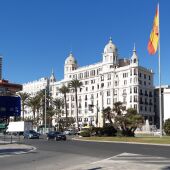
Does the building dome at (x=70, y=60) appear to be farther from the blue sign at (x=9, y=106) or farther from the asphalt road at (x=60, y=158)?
the asphalt road at (x=60, y=158)

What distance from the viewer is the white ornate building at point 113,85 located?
5655 inches

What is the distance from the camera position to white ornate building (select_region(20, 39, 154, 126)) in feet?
471

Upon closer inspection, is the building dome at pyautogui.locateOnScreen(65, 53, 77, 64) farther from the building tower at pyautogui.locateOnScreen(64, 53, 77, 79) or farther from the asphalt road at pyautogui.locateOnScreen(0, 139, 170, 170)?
the asphalt road at pyautogui.locateOnScreen(0, 139, 170, 170)

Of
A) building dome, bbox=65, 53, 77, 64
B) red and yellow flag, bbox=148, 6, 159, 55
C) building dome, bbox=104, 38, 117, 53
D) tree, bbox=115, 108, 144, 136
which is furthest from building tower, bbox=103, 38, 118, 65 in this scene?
red and yellow flag, bbox=148, 6, 159, 55

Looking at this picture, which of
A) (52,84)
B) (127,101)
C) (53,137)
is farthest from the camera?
(52,84)

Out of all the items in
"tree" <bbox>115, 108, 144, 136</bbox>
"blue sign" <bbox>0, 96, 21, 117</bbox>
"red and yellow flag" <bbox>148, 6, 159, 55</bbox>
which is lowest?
"tree" <bbox>115, 108, 144, 136</bbox>

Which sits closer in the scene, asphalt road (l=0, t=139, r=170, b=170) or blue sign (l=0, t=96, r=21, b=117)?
asphalt road (l=0, t=139, r=170, b=170)

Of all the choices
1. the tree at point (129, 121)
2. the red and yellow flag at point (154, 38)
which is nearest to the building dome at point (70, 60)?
the tree at point (129, 121)

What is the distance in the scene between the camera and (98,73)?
158500 millimetres

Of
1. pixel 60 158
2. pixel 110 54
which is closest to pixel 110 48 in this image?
pixel 110 54

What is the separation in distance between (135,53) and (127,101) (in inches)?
738

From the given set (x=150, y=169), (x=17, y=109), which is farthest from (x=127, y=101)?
(x=150, y=169)

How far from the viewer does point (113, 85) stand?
499 ft

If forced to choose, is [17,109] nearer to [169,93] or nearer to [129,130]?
[129,130]
